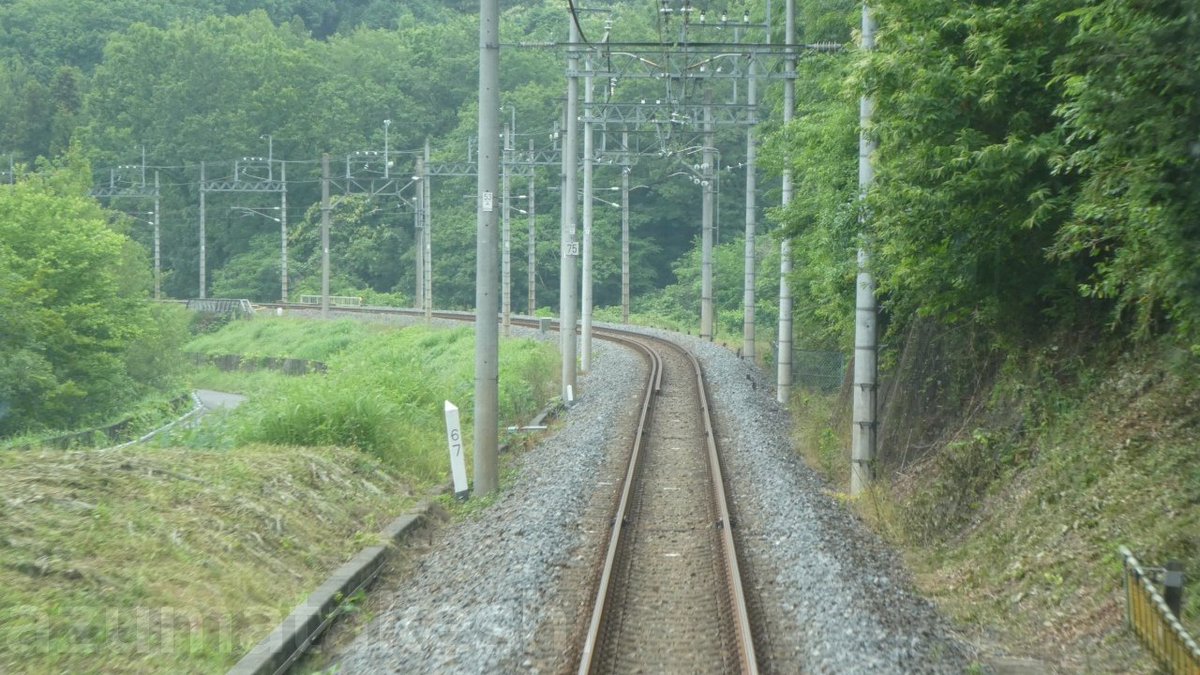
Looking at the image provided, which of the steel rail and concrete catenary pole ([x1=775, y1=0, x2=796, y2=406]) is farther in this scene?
concrete catenary pole ([x1=775, y1=0, x2=796, y2=406])

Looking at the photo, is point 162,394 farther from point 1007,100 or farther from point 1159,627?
point 1159,627

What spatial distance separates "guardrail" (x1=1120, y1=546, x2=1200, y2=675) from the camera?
7535mm

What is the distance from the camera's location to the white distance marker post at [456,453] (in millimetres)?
16234

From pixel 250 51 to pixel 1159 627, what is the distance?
87079mm

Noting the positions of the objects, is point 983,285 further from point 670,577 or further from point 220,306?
point 220,306

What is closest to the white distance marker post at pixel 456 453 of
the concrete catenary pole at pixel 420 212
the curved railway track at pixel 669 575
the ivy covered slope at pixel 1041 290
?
the curved railway track at pixel 669 575

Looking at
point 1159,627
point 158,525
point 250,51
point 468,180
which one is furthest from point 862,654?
point 250,51

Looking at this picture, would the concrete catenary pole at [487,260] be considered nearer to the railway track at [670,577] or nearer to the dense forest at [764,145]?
the railway track at [670,577]

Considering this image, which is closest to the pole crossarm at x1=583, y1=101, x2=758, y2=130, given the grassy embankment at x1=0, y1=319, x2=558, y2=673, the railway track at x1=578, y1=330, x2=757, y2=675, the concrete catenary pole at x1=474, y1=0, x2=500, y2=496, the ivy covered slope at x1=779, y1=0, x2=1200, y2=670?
the railway track at x1=578, y1=330, x2=757, y2=675

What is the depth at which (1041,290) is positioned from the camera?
534 inches

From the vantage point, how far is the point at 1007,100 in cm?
1280

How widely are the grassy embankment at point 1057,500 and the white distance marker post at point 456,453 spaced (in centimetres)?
514

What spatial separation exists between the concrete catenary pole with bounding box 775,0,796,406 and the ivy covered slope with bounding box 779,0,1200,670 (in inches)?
286

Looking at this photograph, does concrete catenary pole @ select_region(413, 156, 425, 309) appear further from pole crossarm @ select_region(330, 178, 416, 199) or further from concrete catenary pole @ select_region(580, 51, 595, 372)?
concrete catenary pole @ select_region(580, 51, 595, 372)
